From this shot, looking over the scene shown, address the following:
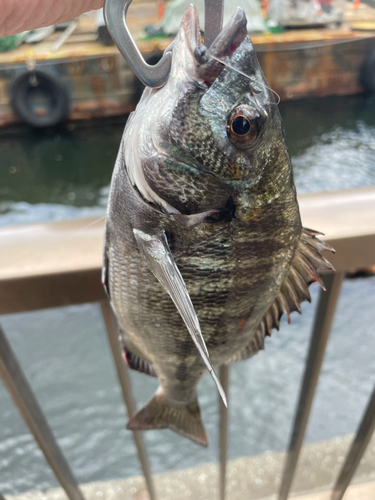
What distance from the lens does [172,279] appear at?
0.35 meters

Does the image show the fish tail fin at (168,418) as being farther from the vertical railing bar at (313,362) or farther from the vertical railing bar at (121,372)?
the vertical railing bar at (313,362)

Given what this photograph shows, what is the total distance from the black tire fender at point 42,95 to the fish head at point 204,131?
21.6 feet

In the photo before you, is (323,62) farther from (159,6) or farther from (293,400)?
(159,6)

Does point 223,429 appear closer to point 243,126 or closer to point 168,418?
point 168,418

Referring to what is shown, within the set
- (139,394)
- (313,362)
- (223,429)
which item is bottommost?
(139,394)

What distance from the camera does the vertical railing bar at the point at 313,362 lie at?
27.6 inches

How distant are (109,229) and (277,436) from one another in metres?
2.40

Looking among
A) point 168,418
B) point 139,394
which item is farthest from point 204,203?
point 139,394

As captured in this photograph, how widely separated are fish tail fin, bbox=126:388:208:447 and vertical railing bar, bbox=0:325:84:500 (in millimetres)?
223

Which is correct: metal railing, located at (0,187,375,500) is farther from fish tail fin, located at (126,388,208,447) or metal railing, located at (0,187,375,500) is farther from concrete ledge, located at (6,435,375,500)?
concrete ledge, located at (6,435,375,500)

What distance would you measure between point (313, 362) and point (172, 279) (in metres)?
0.59

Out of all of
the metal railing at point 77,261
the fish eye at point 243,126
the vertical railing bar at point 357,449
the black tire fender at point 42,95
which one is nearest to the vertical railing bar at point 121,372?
the metal railing at point 77,261

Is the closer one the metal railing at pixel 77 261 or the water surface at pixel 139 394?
the metal railing at pixel 77 261

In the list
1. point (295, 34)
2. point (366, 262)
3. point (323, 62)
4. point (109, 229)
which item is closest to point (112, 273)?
point (109, 229)
